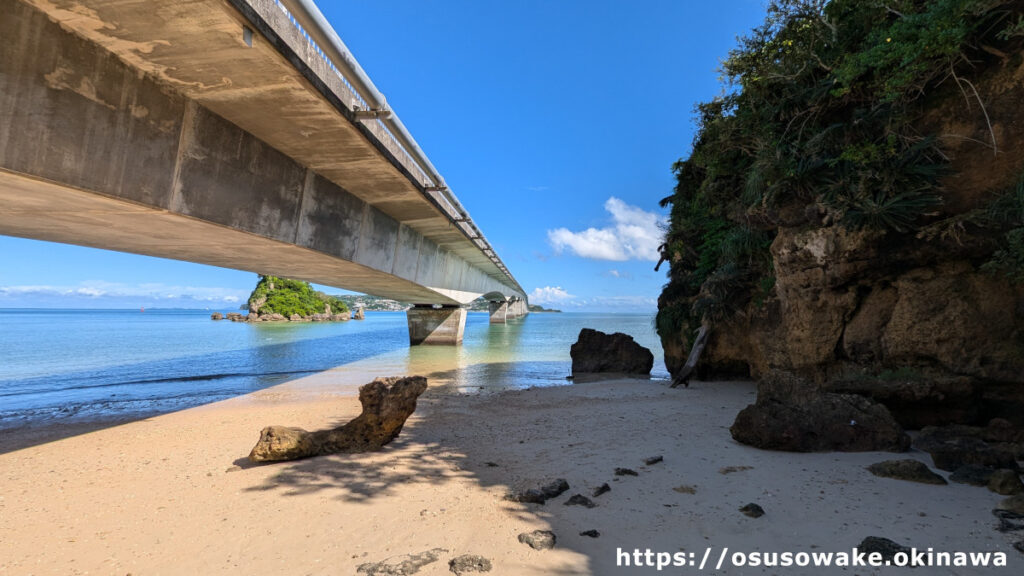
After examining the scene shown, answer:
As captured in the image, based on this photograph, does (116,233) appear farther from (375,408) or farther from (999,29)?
(999,29)

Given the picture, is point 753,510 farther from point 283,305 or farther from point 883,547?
point 283,305

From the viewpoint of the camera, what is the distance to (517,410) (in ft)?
26.8

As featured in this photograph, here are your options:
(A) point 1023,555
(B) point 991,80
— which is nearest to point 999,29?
(B) point 991,80

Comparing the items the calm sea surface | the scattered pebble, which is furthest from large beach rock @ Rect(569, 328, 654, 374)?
the scattered pebble

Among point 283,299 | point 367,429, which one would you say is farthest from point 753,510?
point 283,299

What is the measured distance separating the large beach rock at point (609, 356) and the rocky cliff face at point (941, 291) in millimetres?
7555

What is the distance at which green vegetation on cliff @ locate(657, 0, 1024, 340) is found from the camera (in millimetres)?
5195

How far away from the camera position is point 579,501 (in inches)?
143

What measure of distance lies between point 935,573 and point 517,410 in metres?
6.18

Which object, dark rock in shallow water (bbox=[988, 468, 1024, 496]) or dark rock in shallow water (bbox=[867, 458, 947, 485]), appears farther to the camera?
dark rock in shallow water (bbox=[867, 458, 947, 485])

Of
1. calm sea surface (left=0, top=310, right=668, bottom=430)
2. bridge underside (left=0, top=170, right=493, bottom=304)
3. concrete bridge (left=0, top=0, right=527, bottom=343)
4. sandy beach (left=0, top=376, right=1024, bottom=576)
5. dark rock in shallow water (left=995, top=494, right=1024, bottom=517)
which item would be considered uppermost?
concrete bridge (left=0, top=0, right=527, bottom=343)

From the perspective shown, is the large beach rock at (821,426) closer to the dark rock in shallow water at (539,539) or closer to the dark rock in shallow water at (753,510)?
the dark rock in shallow water at (753,510)

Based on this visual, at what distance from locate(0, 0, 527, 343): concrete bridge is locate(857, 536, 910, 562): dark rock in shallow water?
621 cm

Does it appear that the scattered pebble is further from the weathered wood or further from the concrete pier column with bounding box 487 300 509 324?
the concrete pier column with bounding box 487 300 509 324
